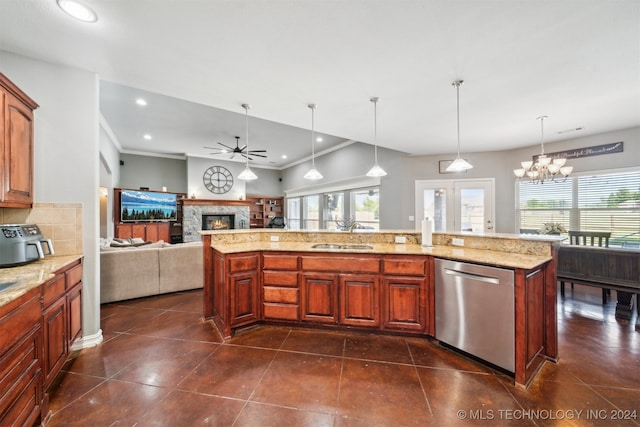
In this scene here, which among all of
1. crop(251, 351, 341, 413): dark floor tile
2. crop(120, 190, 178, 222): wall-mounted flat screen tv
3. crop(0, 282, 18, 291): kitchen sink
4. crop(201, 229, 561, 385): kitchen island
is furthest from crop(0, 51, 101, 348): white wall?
crop(120, 190, 178, 222): wall-mounted flat screen tv

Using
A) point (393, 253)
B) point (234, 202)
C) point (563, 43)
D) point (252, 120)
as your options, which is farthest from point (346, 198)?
point (563, 43)

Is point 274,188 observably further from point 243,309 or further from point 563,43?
point 563,43

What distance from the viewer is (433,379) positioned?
194 cm

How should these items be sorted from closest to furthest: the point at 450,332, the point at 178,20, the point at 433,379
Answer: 1. the point at 178,20
2. the point at 433,379
3. the point at 450,332

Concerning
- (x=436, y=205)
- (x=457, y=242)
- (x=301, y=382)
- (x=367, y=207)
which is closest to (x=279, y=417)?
(x=301, y=382)

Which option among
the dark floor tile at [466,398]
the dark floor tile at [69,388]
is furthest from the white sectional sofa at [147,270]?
the dark floor tile at [466,398]

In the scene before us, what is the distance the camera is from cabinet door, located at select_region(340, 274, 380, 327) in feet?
8.46

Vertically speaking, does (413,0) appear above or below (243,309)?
above

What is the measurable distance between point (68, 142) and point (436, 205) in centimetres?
628

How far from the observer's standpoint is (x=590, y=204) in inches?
180

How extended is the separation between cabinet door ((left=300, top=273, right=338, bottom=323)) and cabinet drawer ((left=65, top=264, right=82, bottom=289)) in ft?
6.58

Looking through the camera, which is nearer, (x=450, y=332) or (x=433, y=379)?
(x=433, y=379)

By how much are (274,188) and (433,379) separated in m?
9.38

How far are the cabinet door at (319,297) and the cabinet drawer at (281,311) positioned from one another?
0.10 m
